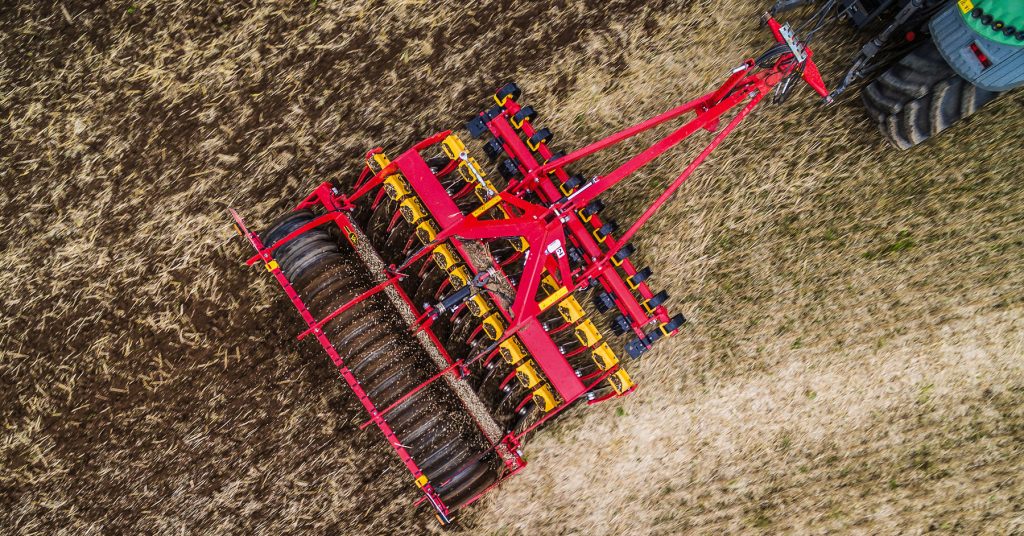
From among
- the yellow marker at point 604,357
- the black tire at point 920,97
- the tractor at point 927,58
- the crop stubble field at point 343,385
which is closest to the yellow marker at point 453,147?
the crop stubble field at point 343,385

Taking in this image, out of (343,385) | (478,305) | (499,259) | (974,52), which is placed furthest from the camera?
(343,385)

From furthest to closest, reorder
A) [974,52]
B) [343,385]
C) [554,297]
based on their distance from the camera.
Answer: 1. [343,385]
2. [554,297]
3. [974,52]

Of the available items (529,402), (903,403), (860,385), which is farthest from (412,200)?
(903,403)

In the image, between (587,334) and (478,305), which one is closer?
(478,305)

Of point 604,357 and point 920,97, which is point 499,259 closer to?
point 604,357

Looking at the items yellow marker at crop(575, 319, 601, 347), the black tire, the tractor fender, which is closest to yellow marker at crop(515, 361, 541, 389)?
yellow marker at crop(575, 319, 601, 347)

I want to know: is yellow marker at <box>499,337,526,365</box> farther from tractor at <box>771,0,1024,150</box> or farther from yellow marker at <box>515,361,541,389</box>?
tractor at <box>771,0,1024,150</box>

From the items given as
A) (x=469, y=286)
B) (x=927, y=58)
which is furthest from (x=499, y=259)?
Answer: (x=927, y=58)
